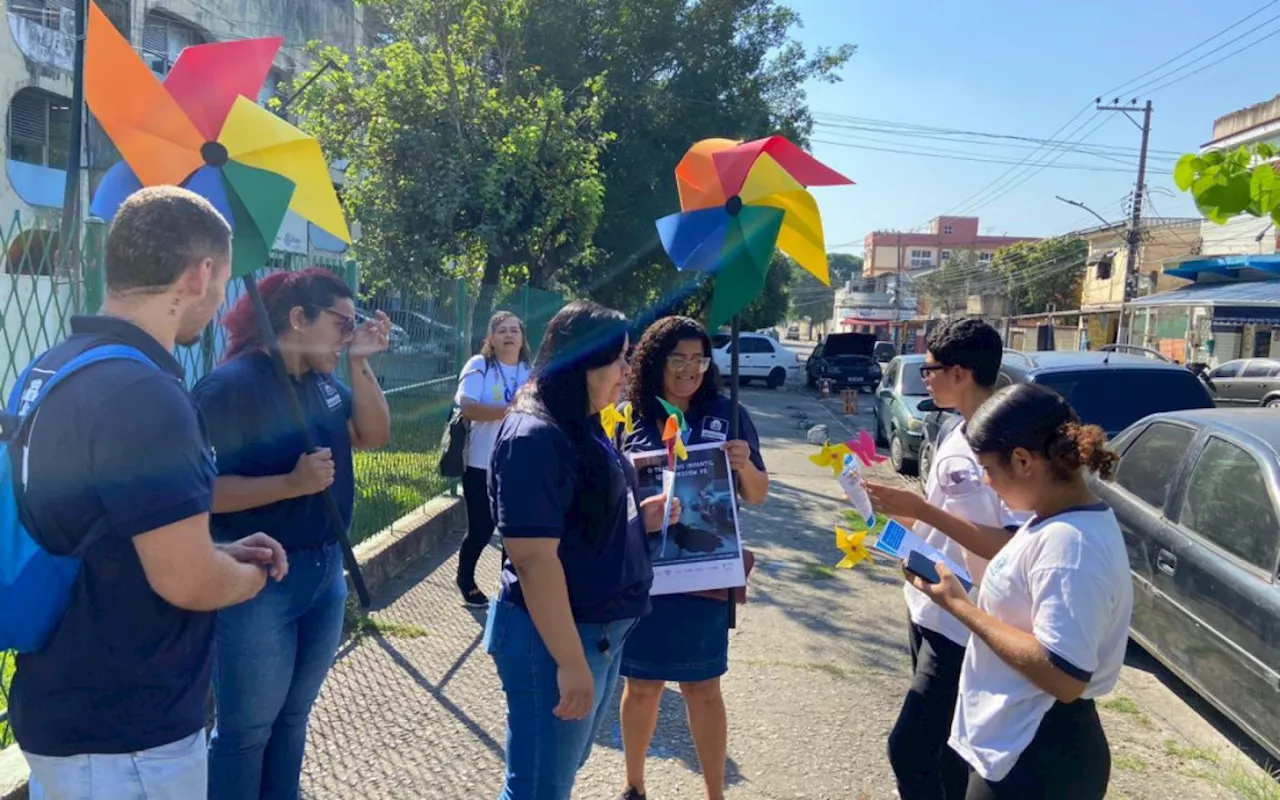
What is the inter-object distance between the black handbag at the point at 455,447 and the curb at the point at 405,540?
0.72 meters

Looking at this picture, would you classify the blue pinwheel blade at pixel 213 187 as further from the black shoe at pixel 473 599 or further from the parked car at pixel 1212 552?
the parked car at pixel 1212 552

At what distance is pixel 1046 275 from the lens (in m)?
48.4

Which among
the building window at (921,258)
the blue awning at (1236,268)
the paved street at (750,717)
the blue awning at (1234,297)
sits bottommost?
the paved street at (750,717)

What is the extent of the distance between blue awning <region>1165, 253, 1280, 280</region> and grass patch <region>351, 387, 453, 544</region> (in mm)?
19227

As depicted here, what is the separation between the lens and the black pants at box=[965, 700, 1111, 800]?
2.04 meters

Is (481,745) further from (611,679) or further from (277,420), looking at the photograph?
(277,420)

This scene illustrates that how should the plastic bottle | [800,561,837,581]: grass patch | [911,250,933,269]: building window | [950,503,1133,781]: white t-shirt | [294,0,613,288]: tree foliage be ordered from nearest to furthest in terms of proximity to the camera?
[950,503,1133,781]: white t-shirt
the plastic bottle
[800,561,837,581]: grass patch
[294,0,613,288]: tree foliage
[911,250,933,269]: building window

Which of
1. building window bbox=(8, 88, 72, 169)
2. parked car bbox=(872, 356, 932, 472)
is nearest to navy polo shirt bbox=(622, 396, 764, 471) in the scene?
parked car bbox=(872, 356, 932, 472)

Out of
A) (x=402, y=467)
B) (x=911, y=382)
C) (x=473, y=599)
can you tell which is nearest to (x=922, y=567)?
(x=473, y=599)

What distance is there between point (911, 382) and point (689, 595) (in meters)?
9.69

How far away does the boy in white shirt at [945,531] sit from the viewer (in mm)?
2662

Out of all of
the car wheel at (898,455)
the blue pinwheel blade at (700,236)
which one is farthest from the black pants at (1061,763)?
the car wheel at (898,455)

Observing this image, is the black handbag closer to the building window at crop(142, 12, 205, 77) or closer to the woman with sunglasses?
the woman with sunglasses

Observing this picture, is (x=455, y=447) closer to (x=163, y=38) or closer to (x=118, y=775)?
(x=118, y=775)
